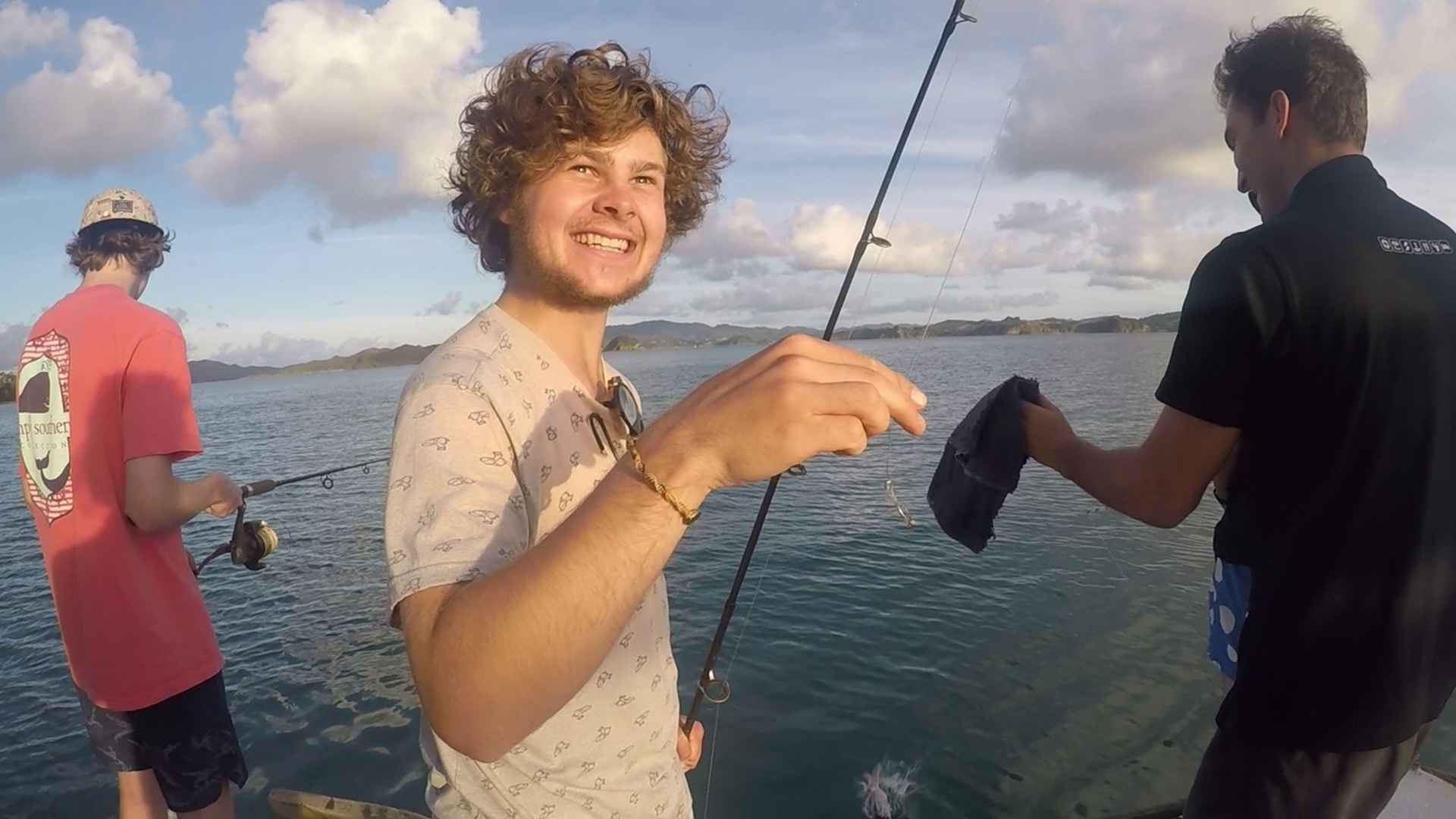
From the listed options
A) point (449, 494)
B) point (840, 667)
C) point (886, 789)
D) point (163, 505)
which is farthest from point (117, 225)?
point (840, 667)

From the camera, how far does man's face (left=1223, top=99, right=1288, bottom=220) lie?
2.62m

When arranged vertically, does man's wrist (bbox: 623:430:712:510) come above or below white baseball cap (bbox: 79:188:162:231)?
below

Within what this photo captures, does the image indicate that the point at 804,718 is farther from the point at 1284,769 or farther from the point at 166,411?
the point at 166,411

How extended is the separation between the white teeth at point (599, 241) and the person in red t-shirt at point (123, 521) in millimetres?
2353

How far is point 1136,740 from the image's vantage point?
714 centimetres

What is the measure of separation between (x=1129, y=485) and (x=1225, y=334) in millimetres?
605

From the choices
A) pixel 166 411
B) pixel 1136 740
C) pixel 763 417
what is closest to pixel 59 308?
pixel 166 411

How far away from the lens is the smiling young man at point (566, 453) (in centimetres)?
109

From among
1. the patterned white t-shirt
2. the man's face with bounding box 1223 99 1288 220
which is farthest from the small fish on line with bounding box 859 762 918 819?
the man's face with bounding box 1223 99 1288 220

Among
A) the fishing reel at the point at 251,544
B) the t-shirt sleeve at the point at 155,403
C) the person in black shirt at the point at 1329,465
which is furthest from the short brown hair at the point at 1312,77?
the fishing reel at the point at 251,544

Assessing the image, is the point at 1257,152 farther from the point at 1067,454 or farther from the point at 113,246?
the point at 113,246

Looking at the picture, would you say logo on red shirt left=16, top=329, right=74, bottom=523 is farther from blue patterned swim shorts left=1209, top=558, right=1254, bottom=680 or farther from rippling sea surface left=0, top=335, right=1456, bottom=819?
blue patterned swim shorts left=1209, top=558, right=1254, bottom=680

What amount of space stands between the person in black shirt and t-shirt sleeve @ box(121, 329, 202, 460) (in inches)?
151

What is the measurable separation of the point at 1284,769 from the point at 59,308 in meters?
4.97
